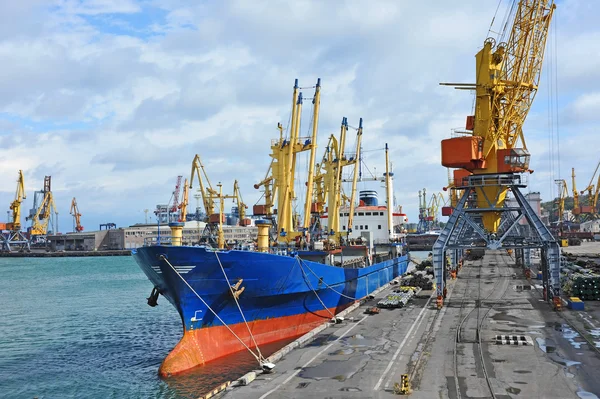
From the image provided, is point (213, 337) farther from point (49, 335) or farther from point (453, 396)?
point (49, 335)

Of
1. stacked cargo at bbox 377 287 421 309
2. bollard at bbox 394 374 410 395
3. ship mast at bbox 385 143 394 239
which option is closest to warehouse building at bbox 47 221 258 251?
ship mast at bbox 385 143 394 239

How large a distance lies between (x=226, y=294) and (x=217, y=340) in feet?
7.54

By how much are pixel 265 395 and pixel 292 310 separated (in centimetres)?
1296

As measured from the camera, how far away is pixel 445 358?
60.5 ft

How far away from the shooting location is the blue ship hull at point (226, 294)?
A: 858 inches

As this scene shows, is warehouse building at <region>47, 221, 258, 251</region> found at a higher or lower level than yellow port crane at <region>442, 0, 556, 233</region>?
lower

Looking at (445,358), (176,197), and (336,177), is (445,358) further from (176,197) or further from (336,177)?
(176,197)

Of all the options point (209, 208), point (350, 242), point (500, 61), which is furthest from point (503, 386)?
point (209, 208)

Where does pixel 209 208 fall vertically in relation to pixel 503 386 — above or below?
above

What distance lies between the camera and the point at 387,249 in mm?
58969

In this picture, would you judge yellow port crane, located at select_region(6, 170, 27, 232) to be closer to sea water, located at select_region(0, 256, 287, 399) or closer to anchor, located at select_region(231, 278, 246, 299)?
sea water, located at select_region(0, 256, 287, 399)

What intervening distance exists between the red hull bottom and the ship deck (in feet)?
10.9

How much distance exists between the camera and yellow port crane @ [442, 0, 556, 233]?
3170 cm

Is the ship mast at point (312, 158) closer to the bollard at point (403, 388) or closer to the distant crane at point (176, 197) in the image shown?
the bollard at point (403, 388)
